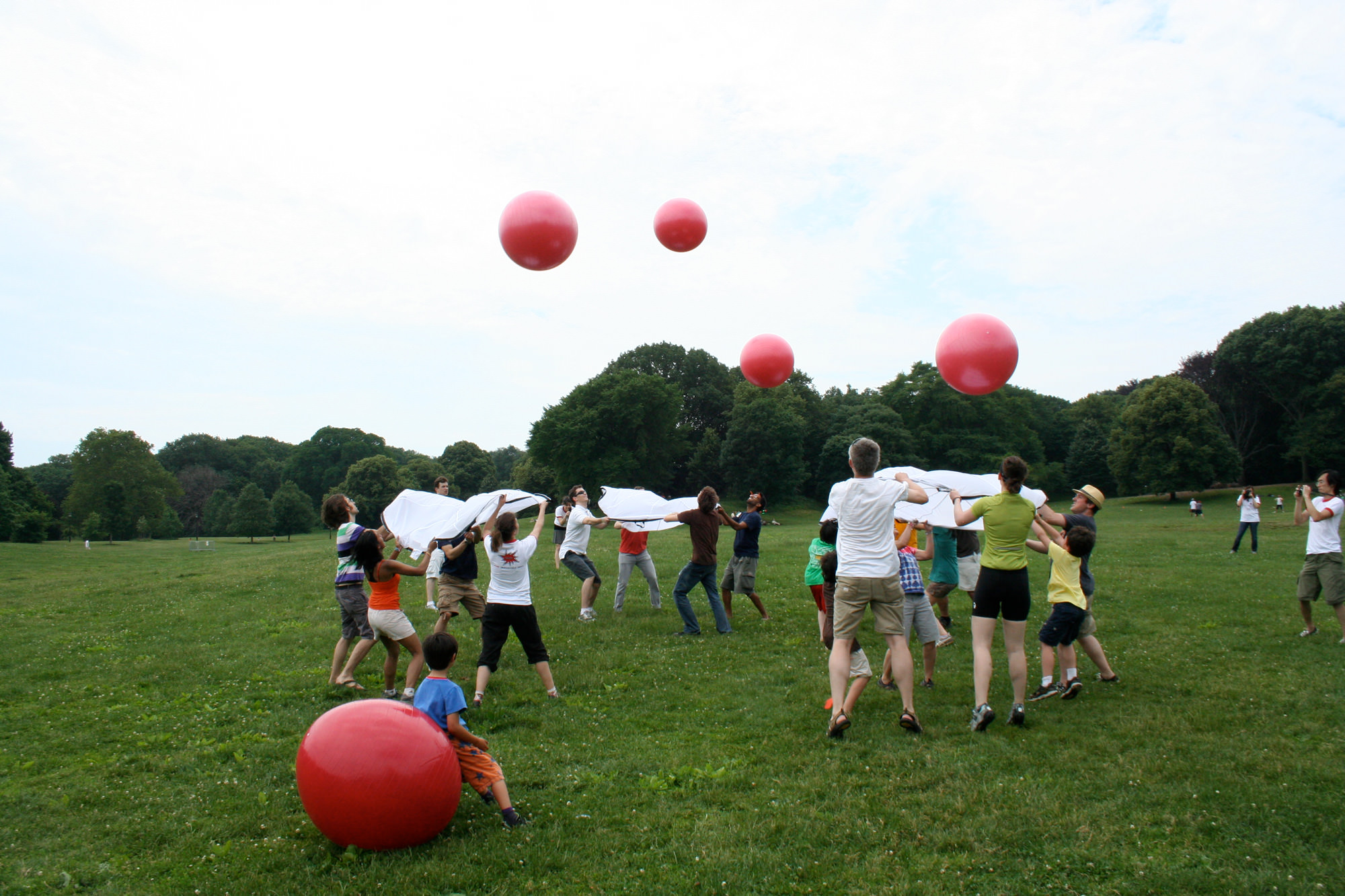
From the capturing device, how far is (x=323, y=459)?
3851 inches

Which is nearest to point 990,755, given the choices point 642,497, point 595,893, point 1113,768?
point 1113,768

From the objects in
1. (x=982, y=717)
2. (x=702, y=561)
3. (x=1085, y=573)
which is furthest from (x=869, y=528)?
(x=702, y=561)

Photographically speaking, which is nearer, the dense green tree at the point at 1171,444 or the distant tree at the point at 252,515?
the dense green tree at the point at 1171,444

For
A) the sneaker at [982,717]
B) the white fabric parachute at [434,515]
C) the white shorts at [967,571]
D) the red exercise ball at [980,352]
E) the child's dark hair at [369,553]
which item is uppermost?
the red exercise ball at [980,352]

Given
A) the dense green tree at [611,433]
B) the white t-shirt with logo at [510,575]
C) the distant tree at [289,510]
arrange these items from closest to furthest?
the white t-shirt with logo at [510,575]
the dense green tree at [611,433]
the distant tree at [289,510]

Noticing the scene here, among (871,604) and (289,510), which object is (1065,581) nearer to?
(871,604)

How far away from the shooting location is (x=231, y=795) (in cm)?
555

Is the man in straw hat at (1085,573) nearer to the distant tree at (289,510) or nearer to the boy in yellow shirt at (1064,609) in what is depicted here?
the boy in yellow shirt at (1064,609)

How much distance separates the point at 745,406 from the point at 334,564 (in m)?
39.3

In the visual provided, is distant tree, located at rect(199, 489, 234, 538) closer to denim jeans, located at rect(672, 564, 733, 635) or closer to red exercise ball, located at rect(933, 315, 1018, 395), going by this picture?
denim jeans, located at rect(672, 564, 733, 635)

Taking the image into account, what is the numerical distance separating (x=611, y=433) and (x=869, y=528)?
48.2 meters

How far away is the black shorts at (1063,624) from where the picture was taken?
743 centimetres

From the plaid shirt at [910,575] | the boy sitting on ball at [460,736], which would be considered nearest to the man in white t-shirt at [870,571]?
the plaid shirt at [910,575]

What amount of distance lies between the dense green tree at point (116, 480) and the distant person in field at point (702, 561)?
65.4m
